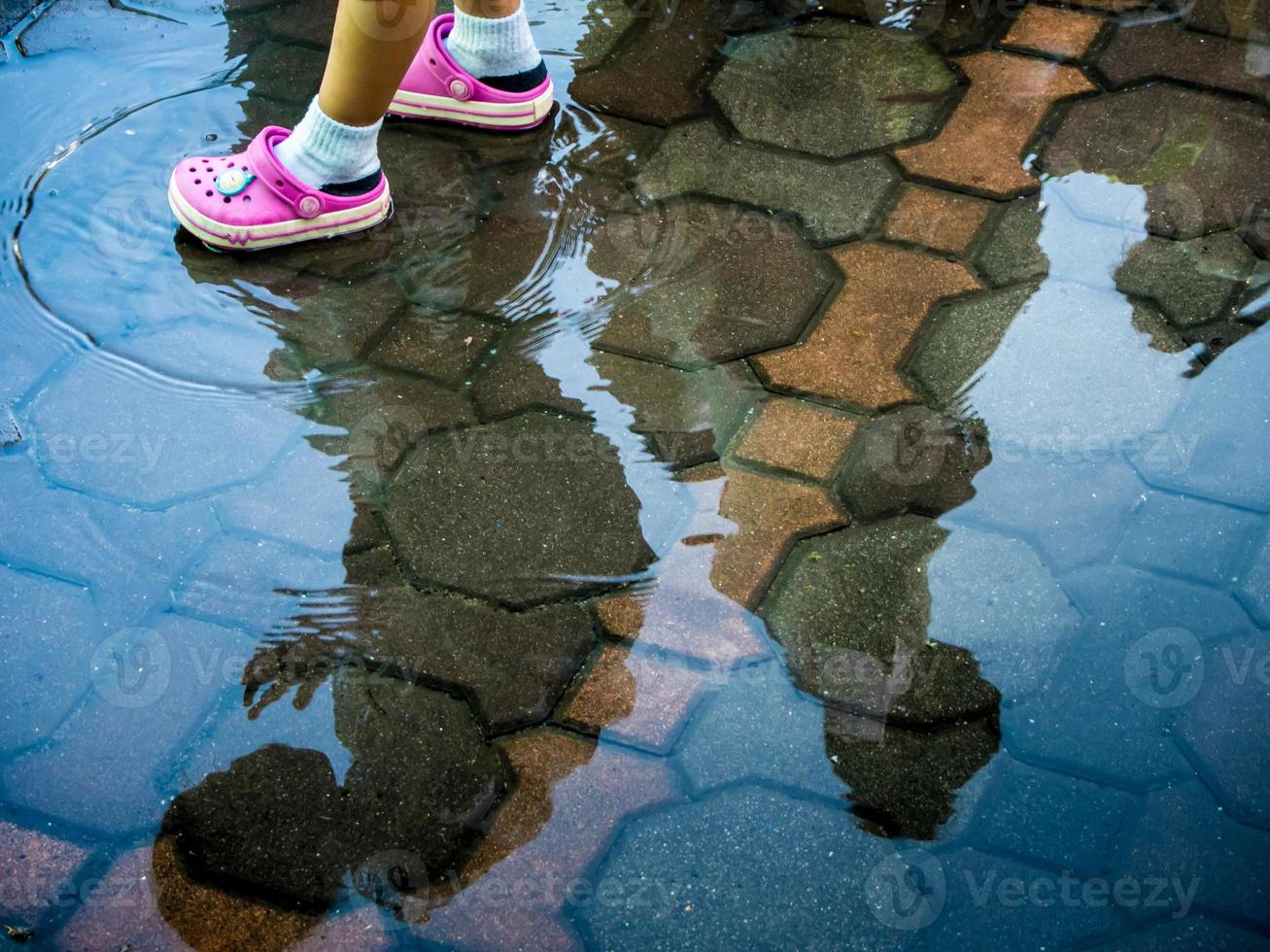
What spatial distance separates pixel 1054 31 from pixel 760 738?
2343 millimetres

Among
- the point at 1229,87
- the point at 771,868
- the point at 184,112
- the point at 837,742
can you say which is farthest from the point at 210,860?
the point at 1229,87

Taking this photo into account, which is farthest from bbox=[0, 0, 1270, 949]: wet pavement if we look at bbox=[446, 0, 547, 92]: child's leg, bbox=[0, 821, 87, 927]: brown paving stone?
bbox=[446, 0, 547, 92]: child's leg

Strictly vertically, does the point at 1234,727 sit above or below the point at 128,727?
above

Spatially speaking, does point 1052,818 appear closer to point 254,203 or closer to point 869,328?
point 869,328

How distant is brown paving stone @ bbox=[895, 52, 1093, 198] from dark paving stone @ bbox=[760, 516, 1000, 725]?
108 cm

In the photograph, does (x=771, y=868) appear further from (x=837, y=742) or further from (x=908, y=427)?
(x=908, y=427)

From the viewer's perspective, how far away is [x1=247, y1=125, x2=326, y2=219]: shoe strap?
8.16 feet

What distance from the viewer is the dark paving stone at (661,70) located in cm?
294

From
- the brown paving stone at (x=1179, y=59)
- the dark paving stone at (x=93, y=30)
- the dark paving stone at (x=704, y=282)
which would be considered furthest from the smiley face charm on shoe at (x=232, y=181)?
the brown paving stone at (x=1179, y=59)

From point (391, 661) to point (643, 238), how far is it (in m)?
1.16

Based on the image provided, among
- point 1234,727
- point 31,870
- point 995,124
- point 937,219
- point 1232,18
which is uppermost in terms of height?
point 1232,18

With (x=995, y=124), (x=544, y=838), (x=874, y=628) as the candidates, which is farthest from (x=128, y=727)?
(x=995, y=124)

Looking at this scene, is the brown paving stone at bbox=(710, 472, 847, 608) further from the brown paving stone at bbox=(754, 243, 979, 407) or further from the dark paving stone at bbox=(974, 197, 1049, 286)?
the dark paving stone at bbox=(974, 197, 1049, 286)

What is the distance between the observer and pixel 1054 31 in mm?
3172
